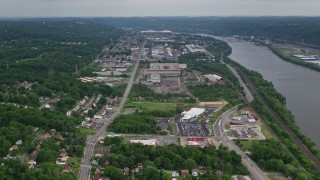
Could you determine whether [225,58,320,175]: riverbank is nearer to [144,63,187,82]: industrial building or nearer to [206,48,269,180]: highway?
[206,48,269,180]: highway

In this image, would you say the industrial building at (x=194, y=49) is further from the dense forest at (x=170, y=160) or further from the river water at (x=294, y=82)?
the dense forest at (x=170, y=160)

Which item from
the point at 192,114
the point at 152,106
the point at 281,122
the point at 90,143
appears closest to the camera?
the point at 90,143

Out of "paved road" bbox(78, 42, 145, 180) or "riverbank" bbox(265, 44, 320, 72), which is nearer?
"paved road" bbox(78, 42, 145, 180)

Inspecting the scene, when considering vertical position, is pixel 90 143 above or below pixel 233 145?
above

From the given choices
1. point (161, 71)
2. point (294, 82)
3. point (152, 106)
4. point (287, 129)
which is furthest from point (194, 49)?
point (287, 129)

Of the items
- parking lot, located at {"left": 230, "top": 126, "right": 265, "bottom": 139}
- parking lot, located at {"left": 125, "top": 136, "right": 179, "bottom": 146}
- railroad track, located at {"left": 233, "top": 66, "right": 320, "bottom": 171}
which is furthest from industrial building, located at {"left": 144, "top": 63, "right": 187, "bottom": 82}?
parking lot, located at {"left": 125, "top": 136, "right": 179, "bottom": 146}

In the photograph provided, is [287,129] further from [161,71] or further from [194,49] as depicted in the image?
[194,49]
